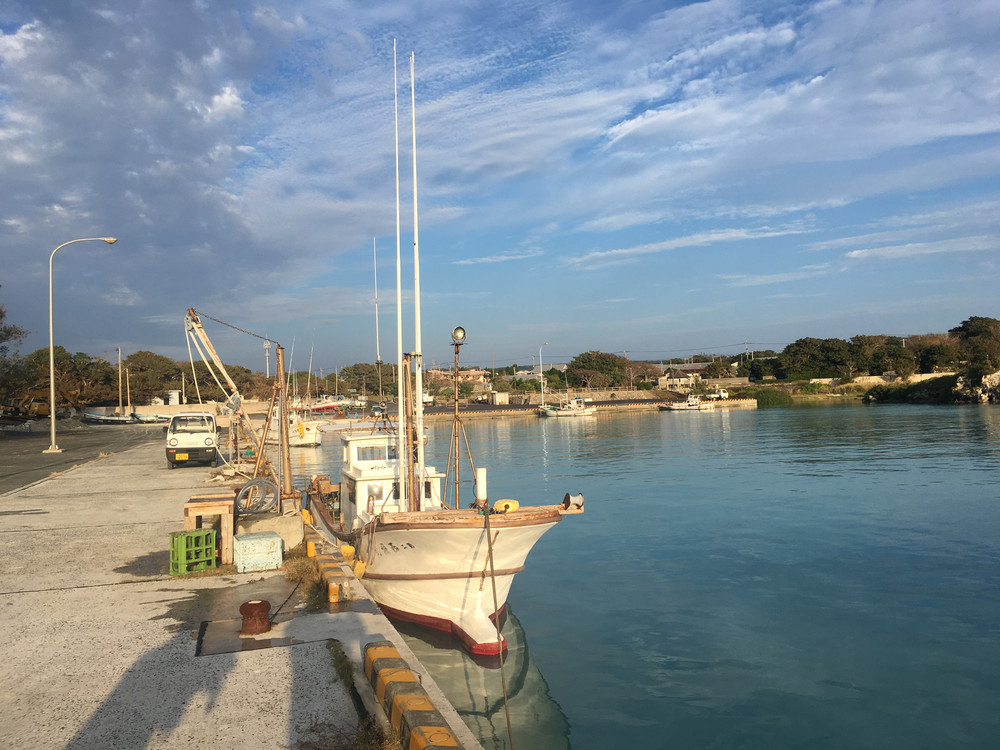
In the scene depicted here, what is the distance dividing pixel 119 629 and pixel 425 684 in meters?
3.80

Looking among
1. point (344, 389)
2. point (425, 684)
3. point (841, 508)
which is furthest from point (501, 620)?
point (344, 389)

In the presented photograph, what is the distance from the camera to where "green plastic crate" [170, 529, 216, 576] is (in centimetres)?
1017

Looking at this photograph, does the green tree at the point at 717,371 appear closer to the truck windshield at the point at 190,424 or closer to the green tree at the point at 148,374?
the green tree at the point at 148,374

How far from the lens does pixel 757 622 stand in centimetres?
1236

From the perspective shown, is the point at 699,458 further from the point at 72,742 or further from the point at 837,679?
the point at 72,742

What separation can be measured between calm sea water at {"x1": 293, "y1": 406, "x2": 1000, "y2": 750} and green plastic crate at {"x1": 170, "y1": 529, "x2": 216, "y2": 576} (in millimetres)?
3495

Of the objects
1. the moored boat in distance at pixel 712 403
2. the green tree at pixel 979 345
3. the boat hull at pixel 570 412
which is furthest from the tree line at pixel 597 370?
the boat hull at pixel 570 412

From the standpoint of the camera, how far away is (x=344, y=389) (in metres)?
133

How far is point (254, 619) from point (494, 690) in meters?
3.94

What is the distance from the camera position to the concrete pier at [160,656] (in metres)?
5.48

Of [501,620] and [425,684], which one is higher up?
[425,684]

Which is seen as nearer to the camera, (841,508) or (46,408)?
(841,508)

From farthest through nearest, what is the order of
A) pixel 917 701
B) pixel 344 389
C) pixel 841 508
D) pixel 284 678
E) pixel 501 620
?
pixel 344 389 → pixel 841 508 → pixel 501 620 → pixel 917 701 → pixel 284 678

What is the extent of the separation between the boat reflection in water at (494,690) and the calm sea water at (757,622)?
0.03 m
